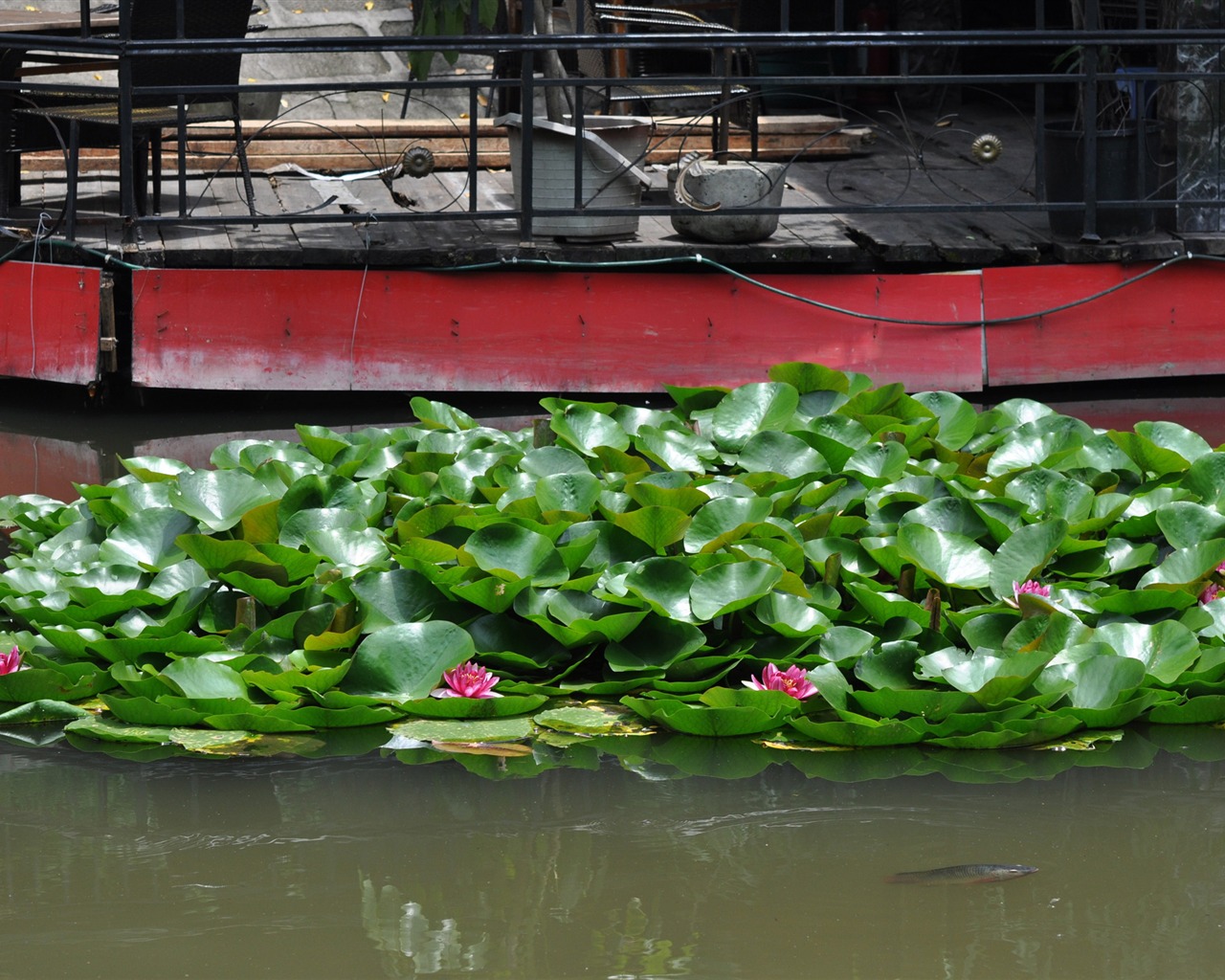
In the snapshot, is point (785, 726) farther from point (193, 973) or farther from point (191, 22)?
point (191, 22)

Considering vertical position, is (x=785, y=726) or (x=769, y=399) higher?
(x=769, y=399)

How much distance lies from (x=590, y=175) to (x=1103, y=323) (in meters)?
1.86

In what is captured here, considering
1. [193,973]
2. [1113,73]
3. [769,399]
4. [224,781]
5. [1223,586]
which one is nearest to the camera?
[193,973]

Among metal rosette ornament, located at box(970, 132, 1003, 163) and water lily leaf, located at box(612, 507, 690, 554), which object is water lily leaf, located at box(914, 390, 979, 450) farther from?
metal rosette ornament, located at box(970, 132, 1003, 163)

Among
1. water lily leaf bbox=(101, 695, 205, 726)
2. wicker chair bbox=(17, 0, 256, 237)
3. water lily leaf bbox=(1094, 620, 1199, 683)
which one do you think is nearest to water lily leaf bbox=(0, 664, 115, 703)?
water lily leaf bbox=(101, 695, 205, 726)

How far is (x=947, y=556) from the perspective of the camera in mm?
3162

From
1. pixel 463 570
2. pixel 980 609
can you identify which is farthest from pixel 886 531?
pixel 463 570

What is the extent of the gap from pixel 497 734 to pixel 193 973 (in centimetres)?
83

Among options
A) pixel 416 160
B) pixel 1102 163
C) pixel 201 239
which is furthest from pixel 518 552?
pixel 1102 163

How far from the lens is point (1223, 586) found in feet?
10.6

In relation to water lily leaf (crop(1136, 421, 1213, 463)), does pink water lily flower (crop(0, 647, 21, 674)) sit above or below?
below

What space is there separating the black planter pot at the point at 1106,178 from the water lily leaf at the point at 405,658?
3479 mm

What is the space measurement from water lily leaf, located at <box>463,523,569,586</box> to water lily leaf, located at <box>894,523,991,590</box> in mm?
679

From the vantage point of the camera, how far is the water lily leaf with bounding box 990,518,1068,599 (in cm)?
311
